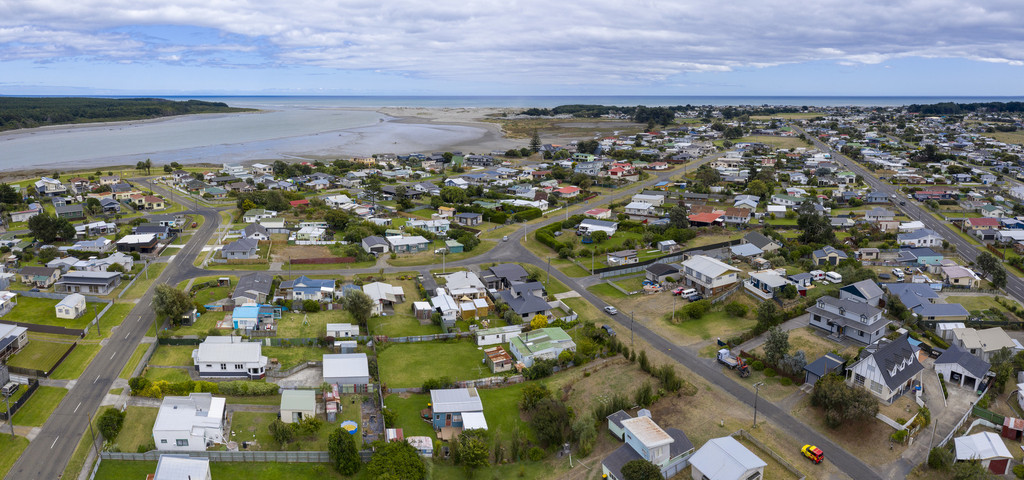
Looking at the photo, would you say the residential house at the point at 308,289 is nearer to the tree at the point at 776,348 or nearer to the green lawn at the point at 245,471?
the green lawn at the point at 245,471

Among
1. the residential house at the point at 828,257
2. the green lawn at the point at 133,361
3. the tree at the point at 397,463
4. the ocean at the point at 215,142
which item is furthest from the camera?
the ocean at the point at 215,142

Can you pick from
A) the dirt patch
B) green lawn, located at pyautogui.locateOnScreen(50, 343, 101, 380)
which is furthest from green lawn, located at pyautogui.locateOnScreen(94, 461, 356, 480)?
the dirt patch

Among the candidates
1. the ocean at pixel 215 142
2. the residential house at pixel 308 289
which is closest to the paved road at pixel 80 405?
the residential house at pixel 308 289

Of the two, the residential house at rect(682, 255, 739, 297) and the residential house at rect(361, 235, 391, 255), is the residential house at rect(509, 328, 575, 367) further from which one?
the residential house at rect(361, 235, 391, 255)

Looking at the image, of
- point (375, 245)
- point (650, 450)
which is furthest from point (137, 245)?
point (650, 450)

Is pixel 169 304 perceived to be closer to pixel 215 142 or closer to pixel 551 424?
pixel 551 424
